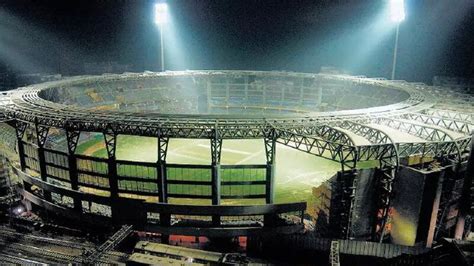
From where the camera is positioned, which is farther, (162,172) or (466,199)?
(162,172)

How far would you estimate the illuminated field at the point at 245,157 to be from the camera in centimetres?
4449

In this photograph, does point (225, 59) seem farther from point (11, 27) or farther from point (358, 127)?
point (358, 127)

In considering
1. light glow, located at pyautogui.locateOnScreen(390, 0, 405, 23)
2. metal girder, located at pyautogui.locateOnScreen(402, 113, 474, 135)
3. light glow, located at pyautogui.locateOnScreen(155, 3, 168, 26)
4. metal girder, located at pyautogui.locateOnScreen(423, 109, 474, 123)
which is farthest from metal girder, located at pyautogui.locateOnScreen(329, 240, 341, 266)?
light glow, located at pyautogui.locateOnScreen(155, 3, 168, 26)

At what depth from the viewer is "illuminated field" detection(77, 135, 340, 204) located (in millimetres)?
44494

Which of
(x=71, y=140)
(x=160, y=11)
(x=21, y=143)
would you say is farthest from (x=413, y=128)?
(x=160, y=11)

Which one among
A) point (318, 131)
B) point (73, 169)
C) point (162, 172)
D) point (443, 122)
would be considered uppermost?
point (443, 122)

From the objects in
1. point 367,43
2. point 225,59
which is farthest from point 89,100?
point 367,43

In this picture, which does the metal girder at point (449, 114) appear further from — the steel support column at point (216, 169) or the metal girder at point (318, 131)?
the steel support column at point (216, 169)

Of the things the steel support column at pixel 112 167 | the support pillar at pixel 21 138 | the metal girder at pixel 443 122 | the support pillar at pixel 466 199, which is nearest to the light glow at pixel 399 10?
the metal girder at pixel 443 122

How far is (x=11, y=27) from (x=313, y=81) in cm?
7955

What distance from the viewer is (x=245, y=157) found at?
184 feet

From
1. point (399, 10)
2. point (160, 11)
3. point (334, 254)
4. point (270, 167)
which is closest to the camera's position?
point (334, 254)

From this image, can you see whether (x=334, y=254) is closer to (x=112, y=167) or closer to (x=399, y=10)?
(x=112, y=167)

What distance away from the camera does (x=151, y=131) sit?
Answer: 32.1 meters
